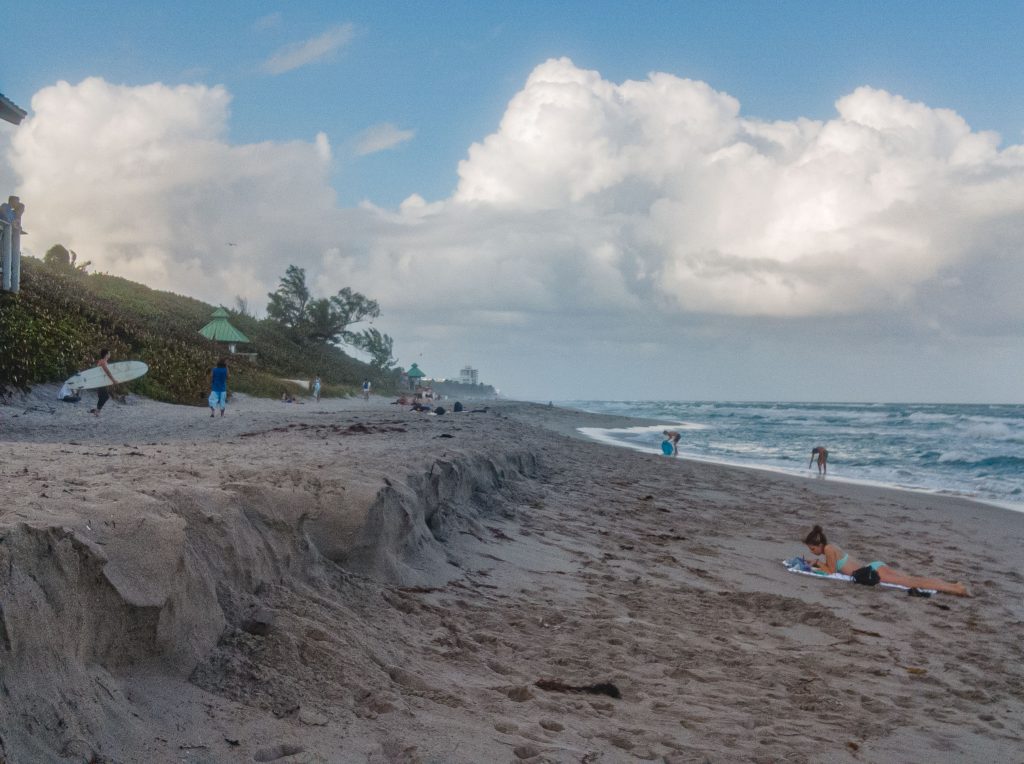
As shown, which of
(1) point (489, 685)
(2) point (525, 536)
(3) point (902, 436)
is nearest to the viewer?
(1) point (489, 685)

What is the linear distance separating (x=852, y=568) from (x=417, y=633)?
497cm

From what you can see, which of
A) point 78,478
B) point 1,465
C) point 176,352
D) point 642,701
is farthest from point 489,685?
point 176,352

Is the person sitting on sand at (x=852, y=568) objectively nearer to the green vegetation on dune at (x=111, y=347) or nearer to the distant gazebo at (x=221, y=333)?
the green vegetation on dune at (x=111, y=347)

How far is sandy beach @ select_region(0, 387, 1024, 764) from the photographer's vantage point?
2703 millimetres

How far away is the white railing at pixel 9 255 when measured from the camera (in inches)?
741

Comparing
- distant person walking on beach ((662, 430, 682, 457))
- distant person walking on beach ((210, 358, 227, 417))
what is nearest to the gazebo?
distant person walking on beach ((210, 358, 227, 417))

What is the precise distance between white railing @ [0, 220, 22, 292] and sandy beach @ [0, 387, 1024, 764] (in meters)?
14.8

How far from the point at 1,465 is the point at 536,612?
3.63 metres

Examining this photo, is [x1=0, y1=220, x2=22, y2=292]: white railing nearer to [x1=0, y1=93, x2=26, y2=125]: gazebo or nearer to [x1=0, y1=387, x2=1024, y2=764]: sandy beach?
[x1=0, y1=93, x2=26, y2=125]: gazebo

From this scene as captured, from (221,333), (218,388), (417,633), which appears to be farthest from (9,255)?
(417,633)

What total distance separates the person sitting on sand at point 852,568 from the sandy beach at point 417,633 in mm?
306

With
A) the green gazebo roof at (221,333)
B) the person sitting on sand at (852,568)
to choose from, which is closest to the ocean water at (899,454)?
the person sitting on sand at (852,568)

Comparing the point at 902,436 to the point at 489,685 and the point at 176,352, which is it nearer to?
the point at 176,352

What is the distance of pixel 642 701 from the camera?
12.7ft
